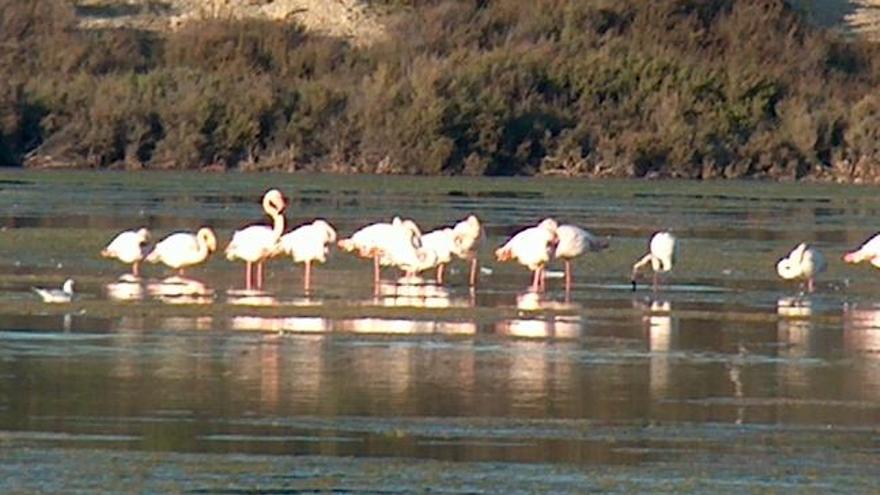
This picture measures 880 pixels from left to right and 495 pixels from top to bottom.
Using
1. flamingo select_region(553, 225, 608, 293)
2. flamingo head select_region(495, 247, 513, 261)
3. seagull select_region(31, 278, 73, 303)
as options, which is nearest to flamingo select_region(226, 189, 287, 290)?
flamingo head select_region(495, 247, 513, 261)

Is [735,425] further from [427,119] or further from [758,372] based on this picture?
[427,119]

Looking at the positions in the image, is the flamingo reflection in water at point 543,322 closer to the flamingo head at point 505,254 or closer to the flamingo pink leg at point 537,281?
the flamingo pink leg at point 537,281

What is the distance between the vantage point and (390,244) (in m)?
22.7

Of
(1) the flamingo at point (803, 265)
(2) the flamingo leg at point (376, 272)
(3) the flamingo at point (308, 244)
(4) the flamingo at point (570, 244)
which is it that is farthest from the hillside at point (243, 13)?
(1) the flamingo at point (803, 265)

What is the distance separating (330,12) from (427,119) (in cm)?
1344

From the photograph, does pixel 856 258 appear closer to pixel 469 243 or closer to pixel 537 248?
pixel 537 248

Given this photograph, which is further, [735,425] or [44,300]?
[44,300]

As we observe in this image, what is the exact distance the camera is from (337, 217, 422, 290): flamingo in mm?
22438

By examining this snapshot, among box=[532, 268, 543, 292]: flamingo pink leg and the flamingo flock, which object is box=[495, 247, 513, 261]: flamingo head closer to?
the flamingo flock

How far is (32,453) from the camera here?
469 inches

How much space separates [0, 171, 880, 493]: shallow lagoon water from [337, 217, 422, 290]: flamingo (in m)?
0.31

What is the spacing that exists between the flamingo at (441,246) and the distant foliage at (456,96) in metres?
24.4

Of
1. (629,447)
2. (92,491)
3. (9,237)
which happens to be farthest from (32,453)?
(9,237)

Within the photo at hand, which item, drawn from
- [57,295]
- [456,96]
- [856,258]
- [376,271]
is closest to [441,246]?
[376,271]
